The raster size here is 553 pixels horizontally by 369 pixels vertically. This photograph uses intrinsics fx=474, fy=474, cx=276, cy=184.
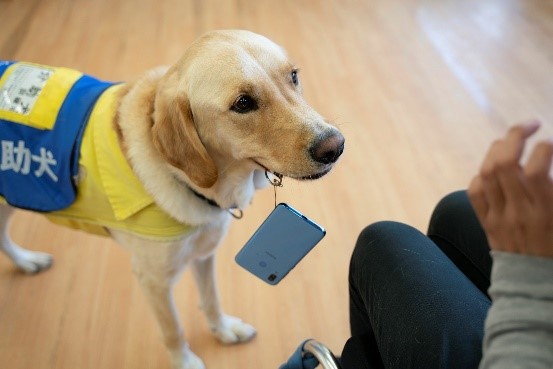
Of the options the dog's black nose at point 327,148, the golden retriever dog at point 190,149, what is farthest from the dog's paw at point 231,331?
the dog's black nose at point 327,148

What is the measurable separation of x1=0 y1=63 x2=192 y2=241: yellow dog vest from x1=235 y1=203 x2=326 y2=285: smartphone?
177mm

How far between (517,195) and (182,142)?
1.99 ft

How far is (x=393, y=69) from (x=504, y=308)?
2156 millimetres

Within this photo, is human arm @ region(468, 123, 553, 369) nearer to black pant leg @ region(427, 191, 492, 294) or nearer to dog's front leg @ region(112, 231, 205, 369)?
black pant leg @ region(427, 191, 492, 294)

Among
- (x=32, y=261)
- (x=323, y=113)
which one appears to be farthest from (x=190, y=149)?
(x=323, y=113)

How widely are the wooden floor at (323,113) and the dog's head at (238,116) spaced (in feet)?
2.28

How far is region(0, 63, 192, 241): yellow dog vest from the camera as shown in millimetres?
1007

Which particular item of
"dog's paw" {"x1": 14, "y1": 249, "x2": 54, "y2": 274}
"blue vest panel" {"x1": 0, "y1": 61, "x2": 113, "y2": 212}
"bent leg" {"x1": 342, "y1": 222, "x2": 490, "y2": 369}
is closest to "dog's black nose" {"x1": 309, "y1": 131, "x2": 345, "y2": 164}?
"bent leg" {"x1": 342, "y1": 222, "x2": 490, "y2": 369}

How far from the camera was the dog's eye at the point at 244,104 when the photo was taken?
90 centimetres

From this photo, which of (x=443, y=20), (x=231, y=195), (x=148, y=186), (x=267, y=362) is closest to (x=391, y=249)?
(x=231, y=195)

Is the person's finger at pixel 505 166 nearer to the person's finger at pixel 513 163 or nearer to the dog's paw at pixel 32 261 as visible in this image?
the person's finger at pixel 513 163

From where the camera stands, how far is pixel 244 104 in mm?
907

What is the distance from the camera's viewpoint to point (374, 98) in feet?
7.68

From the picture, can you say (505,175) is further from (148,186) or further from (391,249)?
(148,186)
